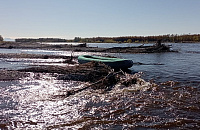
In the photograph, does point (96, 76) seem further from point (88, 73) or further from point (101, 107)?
point (101, 107)

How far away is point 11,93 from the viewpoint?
9758mm

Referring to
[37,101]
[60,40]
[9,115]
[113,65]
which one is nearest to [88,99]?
[37,101]

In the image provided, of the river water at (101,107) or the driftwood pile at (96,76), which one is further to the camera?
the driftwood pile at (96,76)

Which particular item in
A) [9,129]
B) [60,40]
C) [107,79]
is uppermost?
[60,40]

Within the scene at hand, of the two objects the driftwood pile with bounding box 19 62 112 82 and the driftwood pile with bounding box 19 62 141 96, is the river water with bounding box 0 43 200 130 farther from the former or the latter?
the driftwood pile with bounding box 19 62 112 82

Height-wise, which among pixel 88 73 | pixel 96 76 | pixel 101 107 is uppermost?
pixel 88 73

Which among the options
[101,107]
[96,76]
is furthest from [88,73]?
[101,107]

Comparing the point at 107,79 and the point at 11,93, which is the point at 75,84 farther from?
the point at 11,93

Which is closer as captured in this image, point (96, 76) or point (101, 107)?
point (101, 107)

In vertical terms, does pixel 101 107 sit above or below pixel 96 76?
below

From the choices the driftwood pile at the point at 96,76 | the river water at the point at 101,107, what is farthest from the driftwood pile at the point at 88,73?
the river water at the point at 101,107

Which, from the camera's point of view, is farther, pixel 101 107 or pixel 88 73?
pixel 88 73

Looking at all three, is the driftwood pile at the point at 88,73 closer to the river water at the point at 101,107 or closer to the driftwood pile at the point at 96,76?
the driftwood pile at the point at 96,76

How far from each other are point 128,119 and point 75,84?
597 centimetres
